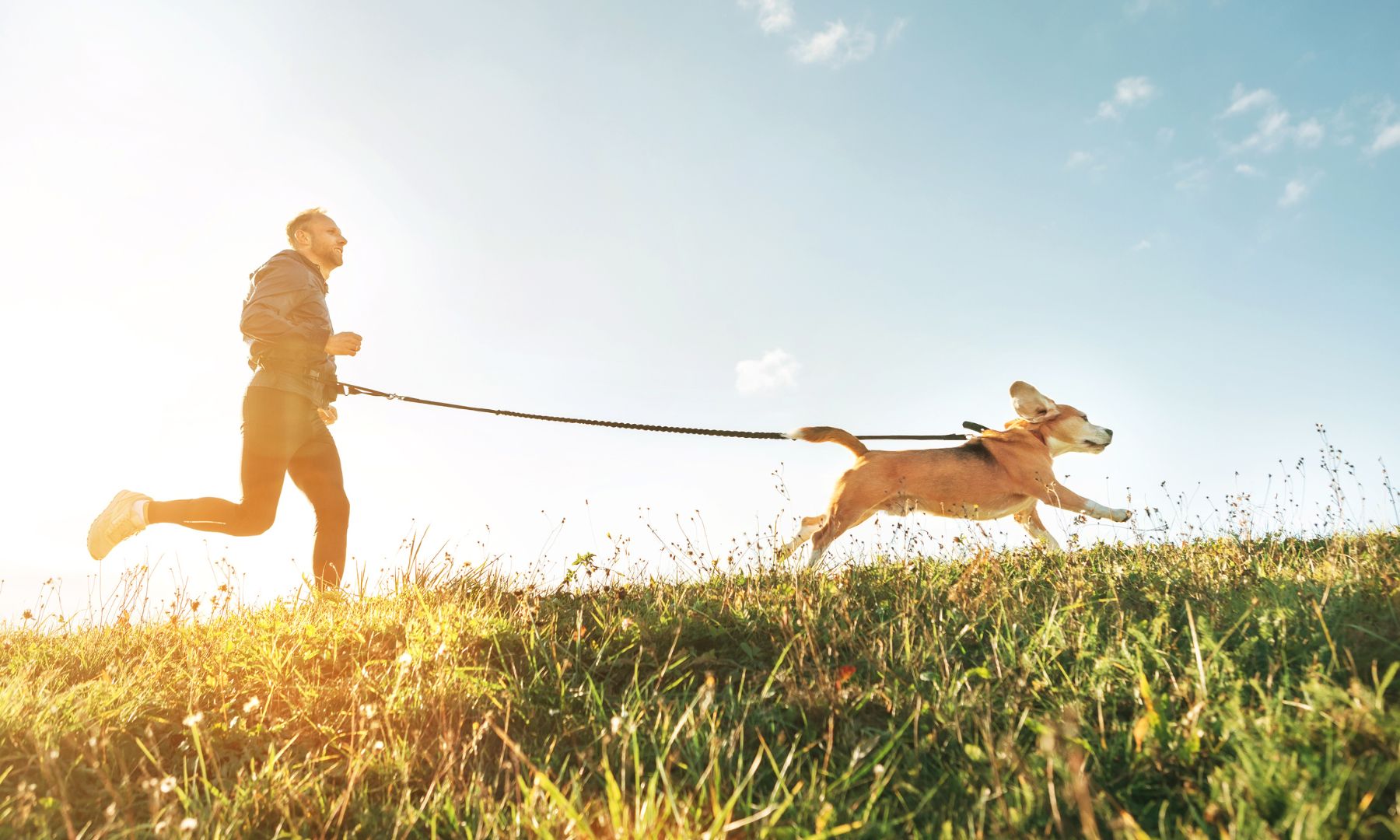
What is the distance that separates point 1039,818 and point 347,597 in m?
4.15

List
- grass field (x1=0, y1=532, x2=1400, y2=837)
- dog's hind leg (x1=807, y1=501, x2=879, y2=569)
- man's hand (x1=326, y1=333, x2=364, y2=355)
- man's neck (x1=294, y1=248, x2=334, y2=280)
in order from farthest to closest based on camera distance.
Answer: dog's hind leg (x1=807, y1=501, x2=879, y2=569) → man's neck (x1=294, y1=248, x2=334, y2=280) → man's hand (x1=326, y1=333, x2=364, y2=355) → grass field (x1=0, y1=532, x2=1400, y2=837)

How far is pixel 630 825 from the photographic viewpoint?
229cm

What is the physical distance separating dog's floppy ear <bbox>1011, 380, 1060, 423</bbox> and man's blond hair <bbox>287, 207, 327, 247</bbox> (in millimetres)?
5789

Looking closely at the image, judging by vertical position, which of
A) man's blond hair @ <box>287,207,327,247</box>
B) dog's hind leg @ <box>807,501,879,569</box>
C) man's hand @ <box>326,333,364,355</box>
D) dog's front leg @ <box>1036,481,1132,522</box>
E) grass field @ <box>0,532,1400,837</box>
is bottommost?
grass field @ <box>0,532,1400,837</box>

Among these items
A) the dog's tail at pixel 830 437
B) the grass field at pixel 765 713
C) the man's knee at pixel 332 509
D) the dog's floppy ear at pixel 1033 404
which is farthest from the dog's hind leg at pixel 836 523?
the man's knee at pixel 332 509

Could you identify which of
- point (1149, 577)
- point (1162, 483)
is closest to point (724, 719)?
point (1149, 577)

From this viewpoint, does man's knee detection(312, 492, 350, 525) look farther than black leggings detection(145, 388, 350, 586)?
Yes

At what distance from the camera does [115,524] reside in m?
5.38

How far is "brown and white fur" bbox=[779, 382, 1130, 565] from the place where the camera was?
6.43 meters

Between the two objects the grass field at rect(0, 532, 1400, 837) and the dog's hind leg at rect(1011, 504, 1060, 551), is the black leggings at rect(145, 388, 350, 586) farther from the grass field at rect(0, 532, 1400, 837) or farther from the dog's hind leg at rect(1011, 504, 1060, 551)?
the dog's hind leg at rect(1011, 504, 1060, 551)

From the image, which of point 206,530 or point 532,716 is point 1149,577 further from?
point 206,530

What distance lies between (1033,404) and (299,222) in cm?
605

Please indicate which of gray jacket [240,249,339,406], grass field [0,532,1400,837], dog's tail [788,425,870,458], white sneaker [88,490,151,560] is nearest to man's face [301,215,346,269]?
gray jacket [240,249,339,406]

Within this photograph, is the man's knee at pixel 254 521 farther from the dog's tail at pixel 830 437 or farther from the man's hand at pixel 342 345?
the dog's tail at pixel 830 437
